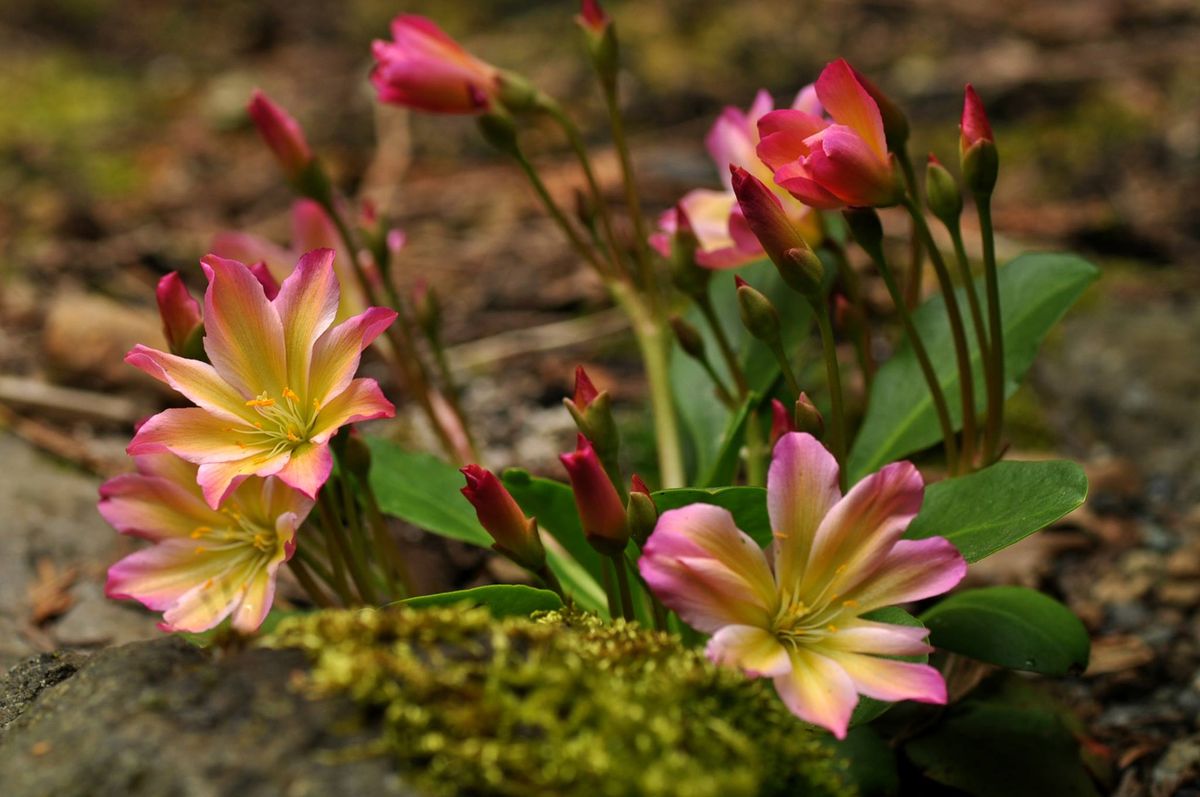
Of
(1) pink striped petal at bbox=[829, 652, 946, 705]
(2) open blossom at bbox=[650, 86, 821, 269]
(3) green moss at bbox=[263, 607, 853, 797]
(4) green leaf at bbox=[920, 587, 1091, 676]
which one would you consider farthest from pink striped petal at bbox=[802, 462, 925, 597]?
(2) open blossom at bbox=[650, 86, 821, 269]

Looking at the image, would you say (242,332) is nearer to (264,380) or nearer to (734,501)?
(264,380)

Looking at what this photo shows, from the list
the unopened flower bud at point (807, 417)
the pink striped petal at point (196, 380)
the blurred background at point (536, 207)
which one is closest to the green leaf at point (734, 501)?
the unopened flower bud at point (807, 417)

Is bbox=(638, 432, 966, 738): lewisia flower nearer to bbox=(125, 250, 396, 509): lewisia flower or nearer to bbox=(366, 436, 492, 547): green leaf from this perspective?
bbox=(125, 250, 396, 509): lewisia flower

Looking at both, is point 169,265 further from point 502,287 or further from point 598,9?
point 598,9

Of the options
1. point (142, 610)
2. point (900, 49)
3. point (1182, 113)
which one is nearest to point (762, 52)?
point (900, 49)

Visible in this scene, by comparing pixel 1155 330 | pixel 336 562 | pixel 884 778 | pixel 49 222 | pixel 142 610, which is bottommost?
pixel 1155 330

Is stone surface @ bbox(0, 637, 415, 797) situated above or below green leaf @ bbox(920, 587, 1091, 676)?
above
